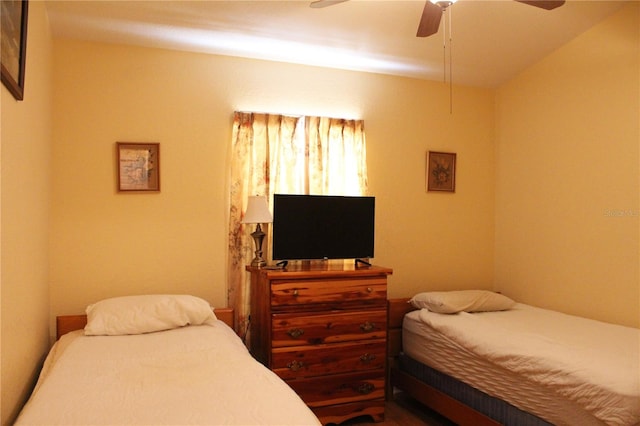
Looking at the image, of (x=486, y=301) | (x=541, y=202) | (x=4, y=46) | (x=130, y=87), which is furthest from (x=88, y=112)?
(x=541, y=202)

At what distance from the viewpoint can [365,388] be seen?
121 inches

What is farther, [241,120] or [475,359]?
[241,120]

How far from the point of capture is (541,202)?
3.70 meters

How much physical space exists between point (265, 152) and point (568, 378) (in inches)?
91.3

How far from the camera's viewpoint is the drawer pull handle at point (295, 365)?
114 inches

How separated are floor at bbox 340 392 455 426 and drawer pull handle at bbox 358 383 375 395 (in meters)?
0.22

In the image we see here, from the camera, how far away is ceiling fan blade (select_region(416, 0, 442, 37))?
224 centimetres

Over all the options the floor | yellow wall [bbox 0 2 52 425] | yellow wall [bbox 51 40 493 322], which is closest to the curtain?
yellow wall [bbox 51 40 493 322]

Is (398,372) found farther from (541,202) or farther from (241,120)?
(241,120)

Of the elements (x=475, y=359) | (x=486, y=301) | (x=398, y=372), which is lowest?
(x=398, y=372)

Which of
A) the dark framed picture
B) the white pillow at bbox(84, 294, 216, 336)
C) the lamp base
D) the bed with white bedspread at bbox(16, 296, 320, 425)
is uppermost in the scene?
the dark framed picture

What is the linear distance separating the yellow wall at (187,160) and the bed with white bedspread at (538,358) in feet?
2.35

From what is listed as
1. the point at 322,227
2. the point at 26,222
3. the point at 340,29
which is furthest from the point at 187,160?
the point at 340,29

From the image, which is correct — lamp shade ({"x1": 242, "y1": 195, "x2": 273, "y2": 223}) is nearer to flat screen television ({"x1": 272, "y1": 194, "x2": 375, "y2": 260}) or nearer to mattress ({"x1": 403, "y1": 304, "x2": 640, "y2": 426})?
flat screen television ({"x1": 272, "y1": 194, "x2": 375, "y2": 260})
